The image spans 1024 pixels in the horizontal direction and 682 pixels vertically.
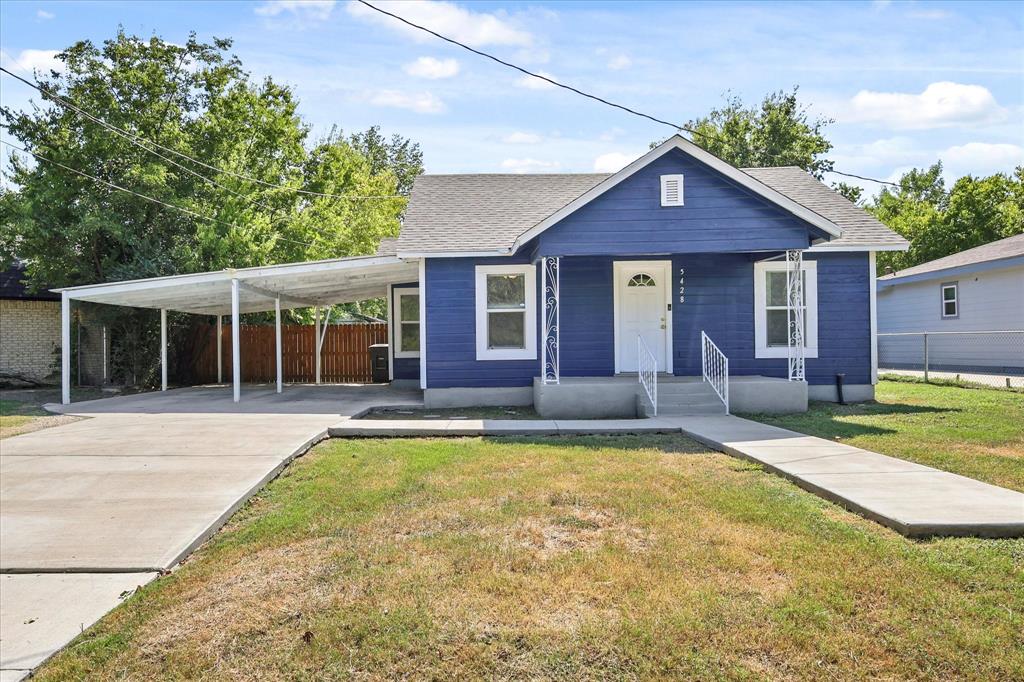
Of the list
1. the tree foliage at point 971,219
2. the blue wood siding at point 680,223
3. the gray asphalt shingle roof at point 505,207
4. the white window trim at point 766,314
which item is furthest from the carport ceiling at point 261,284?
the tree foliage at point 971,219

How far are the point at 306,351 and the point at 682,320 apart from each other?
445 inches

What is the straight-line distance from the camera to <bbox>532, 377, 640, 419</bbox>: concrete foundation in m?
10.5

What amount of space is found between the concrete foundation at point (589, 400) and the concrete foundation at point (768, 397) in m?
1.64

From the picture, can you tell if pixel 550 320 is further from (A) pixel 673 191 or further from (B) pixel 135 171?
(B) pixel 135 171

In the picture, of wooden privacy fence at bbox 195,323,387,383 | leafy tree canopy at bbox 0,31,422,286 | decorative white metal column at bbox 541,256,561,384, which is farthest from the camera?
wooden privacy fence at bbox 195,323,387,383

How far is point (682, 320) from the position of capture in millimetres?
11977

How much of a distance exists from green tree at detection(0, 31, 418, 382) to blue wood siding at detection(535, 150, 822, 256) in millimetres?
10685

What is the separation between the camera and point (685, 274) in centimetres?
1202

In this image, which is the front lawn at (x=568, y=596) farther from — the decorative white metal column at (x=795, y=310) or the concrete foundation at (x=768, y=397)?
the decorative white metal column at (x=795, y=310)

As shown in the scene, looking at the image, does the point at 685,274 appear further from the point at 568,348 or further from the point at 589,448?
the point at 589,448

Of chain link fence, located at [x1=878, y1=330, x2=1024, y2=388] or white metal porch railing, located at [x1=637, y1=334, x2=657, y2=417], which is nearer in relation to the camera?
white metal porch railing, located at [x1=637, y1=334, x2=657, y2=417]

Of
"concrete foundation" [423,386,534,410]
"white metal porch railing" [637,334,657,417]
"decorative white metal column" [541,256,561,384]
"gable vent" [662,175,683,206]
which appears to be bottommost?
"concrete foundation" [423,386,534,410]

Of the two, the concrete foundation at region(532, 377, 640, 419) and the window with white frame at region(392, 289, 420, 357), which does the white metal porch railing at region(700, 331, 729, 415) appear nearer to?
the concrete foundation at region(532, 377, 640, 419)

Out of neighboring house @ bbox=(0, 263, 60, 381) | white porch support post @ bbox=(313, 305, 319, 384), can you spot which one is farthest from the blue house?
neighboring house @ bbox=(0, 263, 60, 381)
